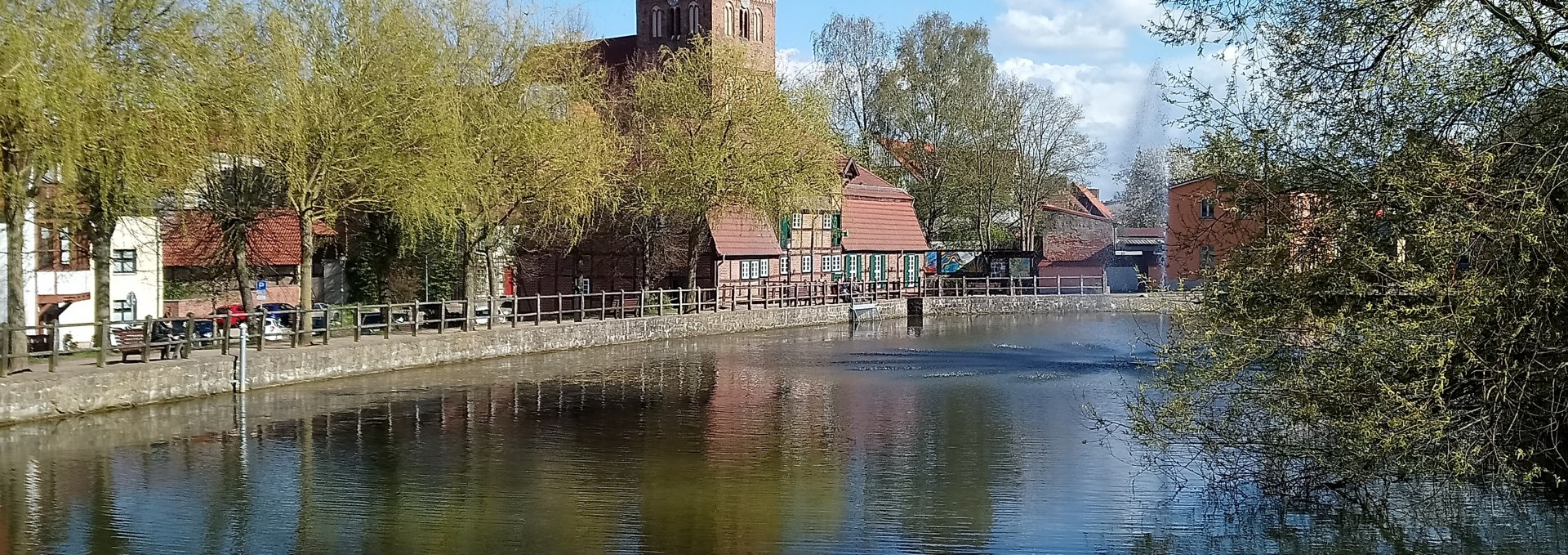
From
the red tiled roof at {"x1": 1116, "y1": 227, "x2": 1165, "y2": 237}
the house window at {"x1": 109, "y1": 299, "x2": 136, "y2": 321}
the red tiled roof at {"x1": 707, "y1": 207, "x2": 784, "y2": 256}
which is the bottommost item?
the house window at {"x1": 109, "y1": 299, "x2": 136, "y2": 321}

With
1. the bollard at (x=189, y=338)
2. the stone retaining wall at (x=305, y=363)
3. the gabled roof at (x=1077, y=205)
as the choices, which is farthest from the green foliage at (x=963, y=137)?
the bollard at (x=189, y=338)

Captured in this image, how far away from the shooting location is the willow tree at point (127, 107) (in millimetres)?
15133

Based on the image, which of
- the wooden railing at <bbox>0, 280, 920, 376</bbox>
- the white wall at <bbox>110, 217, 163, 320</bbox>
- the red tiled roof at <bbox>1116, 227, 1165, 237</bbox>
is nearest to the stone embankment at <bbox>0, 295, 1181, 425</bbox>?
the wooden railing at <bbox>0, 280, 920, 376</bbox>

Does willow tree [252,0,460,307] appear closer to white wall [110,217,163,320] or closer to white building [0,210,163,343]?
white building [0,210,163,343]

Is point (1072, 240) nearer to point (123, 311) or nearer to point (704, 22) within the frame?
point (704, 22)

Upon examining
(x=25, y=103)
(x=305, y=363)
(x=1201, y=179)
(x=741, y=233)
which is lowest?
(x=305, y=363)

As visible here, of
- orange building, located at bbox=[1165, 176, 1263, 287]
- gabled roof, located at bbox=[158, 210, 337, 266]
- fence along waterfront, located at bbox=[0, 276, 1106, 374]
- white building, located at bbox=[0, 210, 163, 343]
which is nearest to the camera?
orange building, located at bbox=[1165, 176, 1263, 287]

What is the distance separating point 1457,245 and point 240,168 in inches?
711

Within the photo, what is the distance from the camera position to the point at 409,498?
11273 millimetres

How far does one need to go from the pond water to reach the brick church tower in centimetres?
2977

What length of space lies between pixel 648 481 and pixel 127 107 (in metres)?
8.33

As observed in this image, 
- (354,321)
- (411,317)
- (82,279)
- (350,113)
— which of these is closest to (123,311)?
(82,279)

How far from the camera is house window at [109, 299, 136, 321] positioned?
77.7ft

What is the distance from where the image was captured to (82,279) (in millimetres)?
23250
